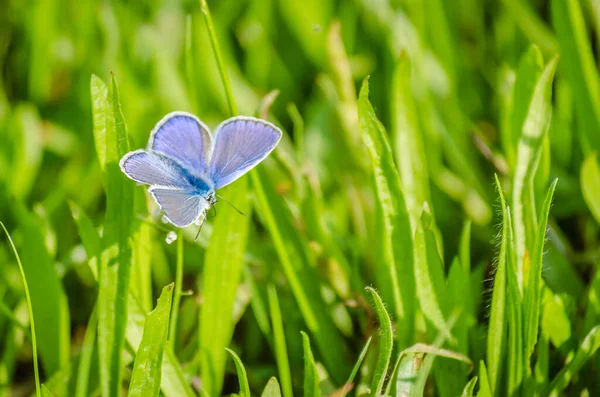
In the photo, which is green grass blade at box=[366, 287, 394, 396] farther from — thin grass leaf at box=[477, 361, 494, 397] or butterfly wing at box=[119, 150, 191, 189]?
butterfly wing at box=[119, 150, 191, 189]

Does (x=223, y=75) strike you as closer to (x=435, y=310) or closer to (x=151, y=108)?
(x=435, y=310)

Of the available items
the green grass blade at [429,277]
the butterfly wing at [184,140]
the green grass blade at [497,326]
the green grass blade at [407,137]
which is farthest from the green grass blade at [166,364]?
the green grass blade at [407,137]

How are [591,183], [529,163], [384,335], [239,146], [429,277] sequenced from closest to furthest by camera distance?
1. [384,335]
2. [239,146]
3. [429,277]
4. [529,163]
5. [591,183]

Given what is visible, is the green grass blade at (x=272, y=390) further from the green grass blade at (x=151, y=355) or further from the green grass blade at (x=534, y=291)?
the green grass blade at (x=534, y=291)

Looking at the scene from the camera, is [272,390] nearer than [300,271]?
Yes

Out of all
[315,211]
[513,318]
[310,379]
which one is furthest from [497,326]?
[315,211]

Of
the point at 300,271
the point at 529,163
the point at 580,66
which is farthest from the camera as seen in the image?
the point at 580,66

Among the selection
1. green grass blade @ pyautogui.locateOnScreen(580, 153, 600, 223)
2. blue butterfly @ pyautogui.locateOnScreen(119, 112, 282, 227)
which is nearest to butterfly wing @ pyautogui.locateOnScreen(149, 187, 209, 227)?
blue butterfly @ pyautogui.locateOnScreen(119, 112, 282, 227)

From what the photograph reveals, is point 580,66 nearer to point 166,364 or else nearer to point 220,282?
point 220,282
